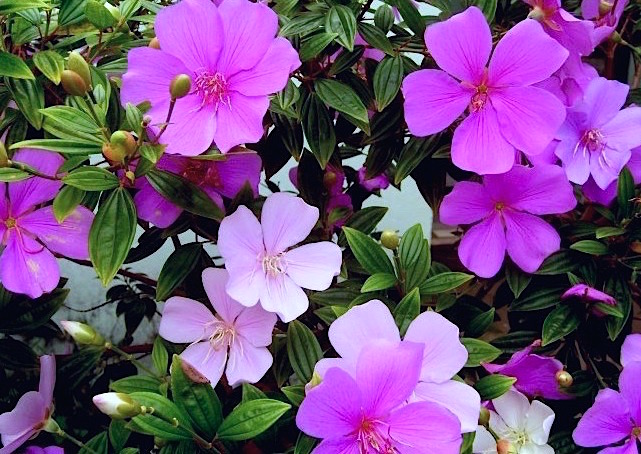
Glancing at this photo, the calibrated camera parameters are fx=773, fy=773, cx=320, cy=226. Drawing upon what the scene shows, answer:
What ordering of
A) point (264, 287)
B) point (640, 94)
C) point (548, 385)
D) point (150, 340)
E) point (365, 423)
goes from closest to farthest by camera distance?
point (365, 423)
point (264, 287)
point (548, 385)
point (640, 94)
point (150, 340)

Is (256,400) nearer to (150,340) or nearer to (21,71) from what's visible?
(21,71)

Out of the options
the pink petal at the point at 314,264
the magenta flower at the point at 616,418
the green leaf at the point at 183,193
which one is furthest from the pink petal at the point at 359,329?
the magenta flower at the point at 616,418

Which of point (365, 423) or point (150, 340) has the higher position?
point (365, 423)

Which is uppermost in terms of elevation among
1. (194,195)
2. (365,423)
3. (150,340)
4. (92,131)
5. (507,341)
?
(92,131)

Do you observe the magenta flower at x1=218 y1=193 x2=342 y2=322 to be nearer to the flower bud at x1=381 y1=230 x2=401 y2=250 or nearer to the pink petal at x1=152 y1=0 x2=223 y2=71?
the flower bud at x1=381 y1=230 x2=401 y2=250

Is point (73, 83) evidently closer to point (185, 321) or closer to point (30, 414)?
point (185, 321)

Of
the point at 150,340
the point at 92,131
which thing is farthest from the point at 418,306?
the point at 150,340

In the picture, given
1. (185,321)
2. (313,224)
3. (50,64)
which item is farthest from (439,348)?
(50,64)

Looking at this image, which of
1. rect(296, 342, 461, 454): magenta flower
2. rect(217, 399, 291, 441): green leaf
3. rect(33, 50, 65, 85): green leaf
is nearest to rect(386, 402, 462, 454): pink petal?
rect(296, 342, 461, 454): magenta flower
